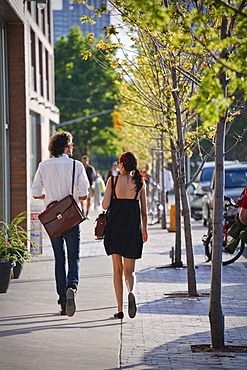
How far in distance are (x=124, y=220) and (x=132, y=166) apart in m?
0.58

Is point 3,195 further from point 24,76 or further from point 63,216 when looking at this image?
point 63,216

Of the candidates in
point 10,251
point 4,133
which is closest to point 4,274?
point 10,251

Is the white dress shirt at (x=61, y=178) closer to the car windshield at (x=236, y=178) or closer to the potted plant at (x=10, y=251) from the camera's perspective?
the potted plant at (x=10, y=251)

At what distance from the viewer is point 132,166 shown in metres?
10.7

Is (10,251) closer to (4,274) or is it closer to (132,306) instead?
Result: (4,274)

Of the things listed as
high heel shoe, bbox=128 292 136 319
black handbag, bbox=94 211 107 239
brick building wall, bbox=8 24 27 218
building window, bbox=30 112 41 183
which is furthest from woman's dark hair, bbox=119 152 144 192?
building window, bbox=30 112 41 183

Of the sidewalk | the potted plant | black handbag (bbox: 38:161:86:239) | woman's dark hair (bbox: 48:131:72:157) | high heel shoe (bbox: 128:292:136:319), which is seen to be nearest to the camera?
the sidewalk

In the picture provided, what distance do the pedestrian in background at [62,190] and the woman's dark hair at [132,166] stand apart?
600 mm

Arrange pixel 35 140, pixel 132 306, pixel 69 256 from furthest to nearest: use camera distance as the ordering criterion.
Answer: pixel 35 140, pixel 69 256, pixel 132 306

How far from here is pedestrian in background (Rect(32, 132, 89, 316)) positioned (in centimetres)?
1097

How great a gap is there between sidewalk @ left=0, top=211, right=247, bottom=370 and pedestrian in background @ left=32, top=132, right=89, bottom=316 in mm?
372

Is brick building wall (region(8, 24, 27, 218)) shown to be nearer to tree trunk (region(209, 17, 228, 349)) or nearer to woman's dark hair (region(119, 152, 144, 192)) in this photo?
woman's dark hair (region(119, 152, 144, 192))

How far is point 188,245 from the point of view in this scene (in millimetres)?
12492

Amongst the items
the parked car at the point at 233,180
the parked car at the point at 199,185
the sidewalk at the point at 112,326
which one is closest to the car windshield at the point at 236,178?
the parked car at the point at 233,180
